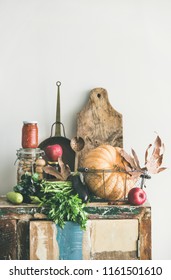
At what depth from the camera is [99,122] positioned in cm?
359

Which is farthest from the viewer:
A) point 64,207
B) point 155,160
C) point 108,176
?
point 155,160

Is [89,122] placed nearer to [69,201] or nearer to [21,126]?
[21,126]

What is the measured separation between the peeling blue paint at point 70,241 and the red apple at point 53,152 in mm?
511

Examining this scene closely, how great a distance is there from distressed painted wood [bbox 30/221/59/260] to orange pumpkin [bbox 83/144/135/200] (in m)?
0.33

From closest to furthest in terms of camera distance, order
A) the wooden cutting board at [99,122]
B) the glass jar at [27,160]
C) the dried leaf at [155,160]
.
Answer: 1. the dried leaf at [155,160]
2. the glass jar at [27,160]
3. the wooden cutting board at [99,122]

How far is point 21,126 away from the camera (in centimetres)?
362

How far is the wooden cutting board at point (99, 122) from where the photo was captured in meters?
3.58

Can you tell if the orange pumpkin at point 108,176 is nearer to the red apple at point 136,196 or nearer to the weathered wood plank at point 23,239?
the red apple at point 136,196

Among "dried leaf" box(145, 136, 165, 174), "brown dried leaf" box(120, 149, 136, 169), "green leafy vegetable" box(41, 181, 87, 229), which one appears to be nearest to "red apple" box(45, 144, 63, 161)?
"green leafy vegetable" box(41, 181, 87, 229)

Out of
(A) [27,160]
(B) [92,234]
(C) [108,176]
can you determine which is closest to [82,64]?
(A) [27,160]

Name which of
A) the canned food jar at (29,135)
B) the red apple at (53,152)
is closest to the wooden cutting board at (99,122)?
the red apple at (53,152)

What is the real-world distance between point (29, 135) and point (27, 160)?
153 millimetres

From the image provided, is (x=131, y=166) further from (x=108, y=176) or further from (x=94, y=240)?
(x=94, y=240)
